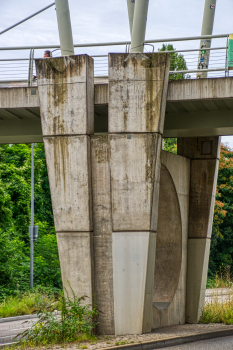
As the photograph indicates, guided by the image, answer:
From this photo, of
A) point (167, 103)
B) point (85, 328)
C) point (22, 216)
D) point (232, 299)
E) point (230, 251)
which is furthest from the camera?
point (230, 251)

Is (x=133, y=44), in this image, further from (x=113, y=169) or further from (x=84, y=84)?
(x=113, y=169)

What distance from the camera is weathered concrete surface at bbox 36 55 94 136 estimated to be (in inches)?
467

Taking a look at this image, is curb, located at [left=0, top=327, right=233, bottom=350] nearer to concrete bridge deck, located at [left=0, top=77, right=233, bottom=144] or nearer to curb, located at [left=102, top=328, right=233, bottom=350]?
curb, located at [left=102, top=328, right=233, bottom=350]

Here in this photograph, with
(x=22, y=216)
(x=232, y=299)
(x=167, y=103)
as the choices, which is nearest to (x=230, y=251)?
(x=22, y=216)

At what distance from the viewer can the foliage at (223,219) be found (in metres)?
39.7

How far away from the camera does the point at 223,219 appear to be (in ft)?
138

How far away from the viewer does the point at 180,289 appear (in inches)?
577

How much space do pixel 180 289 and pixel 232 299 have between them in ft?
6.83

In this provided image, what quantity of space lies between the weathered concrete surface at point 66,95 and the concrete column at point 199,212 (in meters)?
4.49

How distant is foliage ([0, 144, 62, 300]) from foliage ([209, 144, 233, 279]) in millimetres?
12843

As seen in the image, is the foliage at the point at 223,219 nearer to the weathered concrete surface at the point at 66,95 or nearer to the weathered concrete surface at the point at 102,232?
the weathered concrete surface at the point at 102,232

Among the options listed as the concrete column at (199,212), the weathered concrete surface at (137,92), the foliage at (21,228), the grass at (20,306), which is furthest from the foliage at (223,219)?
the weathered concrete surface at (137,92)

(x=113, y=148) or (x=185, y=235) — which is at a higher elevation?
(x=113, y=148)

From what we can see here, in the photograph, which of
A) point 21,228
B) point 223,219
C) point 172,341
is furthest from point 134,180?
Answer: point 223,219
